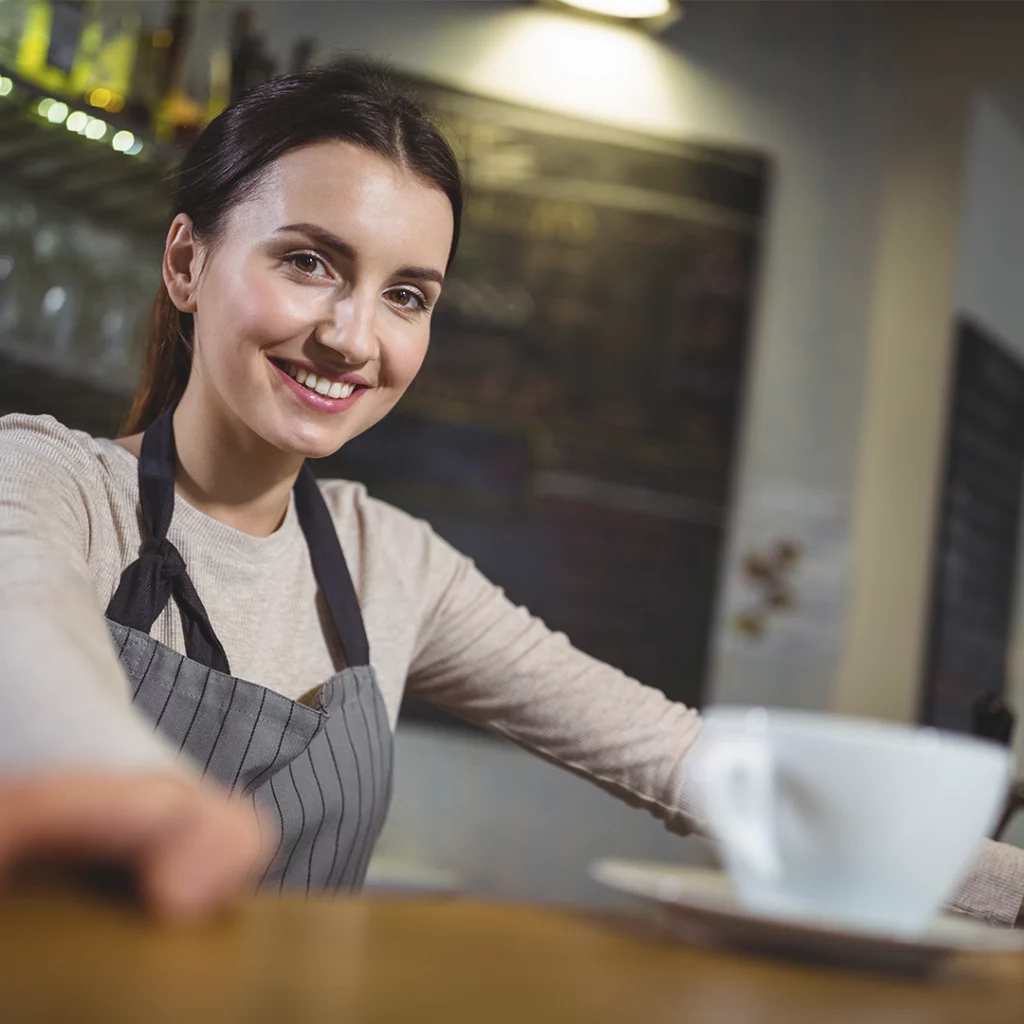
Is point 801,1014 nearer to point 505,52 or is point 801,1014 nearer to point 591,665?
point 591,665

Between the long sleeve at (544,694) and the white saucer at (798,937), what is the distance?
2.55 feet

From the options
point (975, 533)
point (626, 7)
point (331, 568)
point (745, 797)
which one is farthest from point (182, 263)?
point (975, 533)

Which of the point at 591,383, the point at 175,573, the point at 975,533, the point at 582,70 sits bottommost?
the point at 175,573

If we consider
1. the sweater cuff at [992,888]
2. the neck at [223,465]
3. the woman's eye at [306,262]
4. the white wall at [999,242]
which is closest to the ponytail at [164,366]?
the neck at [223,465]

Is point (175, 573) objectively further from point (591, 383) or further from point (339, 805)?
point (591, 383)

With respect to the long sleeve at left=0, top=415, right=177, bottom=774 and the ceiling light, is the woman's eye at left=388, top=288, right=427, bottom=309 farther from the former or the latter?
the ceiling light

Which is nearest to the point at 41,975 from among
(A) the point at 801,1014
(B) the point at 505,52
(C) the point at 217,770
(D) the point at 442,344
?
(A) the point at 801,1014

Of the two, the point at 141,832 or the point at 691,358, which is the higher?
the point at 691,358

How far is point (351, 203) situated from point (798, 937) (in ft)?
3.10

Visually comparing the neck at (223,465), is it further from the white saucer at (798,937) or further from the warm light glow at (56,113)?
the warm light glow at (56,113)

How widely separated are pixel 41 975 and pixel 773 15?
3958mm

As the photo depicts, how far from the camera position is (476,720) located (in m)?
1.58

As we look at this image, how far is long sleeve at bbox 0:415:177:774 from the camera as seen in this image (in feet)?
1.78

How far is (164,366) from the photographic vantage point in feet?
5.04
